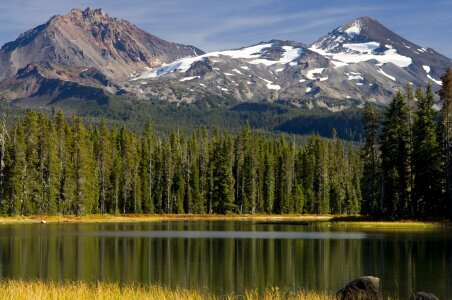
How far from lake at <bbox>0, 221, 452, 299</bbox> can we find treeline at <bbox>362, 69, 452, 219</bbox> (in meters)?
12.4

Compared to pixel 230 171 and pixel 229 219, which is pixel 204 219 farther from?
pixel 230 171

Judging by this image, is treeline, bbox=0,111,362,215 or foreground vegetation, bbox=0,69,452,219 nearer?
foreground vegetation, bbox=0,69,452,219

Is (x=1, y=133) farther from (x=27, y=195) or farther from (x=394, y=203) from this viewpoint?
(x=394, y=203)

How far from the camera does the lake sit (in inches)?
1588

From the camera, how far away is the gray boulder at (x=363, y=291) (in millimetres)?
27719

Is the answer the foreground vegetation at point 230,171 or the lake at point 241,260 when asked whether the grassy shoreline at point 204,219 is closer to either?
the foreground vegetation at point 230,171

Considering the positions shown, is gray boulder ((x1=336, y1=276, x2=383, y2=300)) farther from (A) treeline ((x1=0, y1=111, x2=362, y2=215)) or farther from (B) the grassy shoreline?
(A) treeline ((x1=0, y1=111, x2=362, y2=215))

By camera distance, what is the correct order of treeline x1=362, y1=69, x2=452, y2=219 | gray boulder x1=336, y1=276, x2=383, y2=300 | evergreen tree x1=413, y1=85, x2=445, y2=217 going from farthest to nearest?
evergreen tree x1=413, y1=85, x2=445, y2=217 < treeline x1=362, y1=69, x2=452, y2=219 < gray boulder x1=336, y1=276, x2=383, y2=300

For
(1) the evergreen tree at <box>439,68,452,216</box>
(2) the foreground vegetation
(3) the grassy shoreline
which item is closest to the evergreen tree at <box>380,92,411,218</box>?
(2) the foreground vegetation

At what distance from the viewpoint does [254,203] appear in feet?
490

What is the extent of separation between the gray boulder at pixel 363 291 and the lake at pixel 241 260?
6425 mm

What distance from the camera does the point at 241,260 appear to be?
51312 mm

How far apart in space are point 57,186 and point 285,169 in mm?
54578

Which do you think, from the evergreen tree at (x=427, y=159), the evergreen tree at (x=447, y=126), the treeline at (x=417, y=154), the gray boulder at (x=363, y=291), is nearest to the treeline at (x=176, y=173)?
the treeline at (x=417, y=154)
